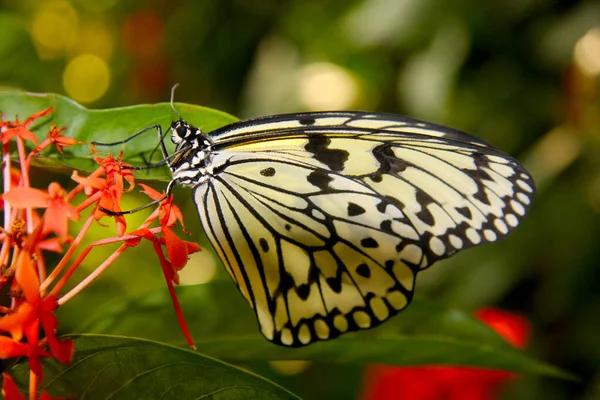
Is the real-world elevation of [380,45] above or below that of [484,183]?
above

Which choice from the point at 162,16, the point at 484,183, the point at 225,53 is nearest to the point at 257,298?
the point at 484,183

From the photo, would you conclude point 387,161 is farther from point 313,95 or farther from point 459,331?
point 313,95

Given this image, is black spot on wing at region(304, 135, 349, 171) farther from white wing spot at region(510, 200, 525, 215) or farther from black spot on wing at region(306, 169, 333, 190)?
white wing spot at region(510, 200, 525, 215)

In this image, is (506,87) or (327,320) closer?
(327,320)

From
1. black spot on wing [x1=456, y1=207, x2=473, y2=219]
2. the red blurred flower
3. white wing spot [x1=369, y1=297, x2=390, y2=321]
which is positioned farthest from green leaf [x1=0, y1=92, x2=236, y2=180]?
the red blurred flower

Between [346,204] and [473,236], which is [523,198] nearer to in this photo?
[473,236]

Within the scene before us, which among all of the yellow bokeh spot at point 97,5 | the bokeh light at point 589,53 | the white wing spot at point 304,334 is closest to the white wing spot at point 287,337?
the white wing spot at point 304,334
